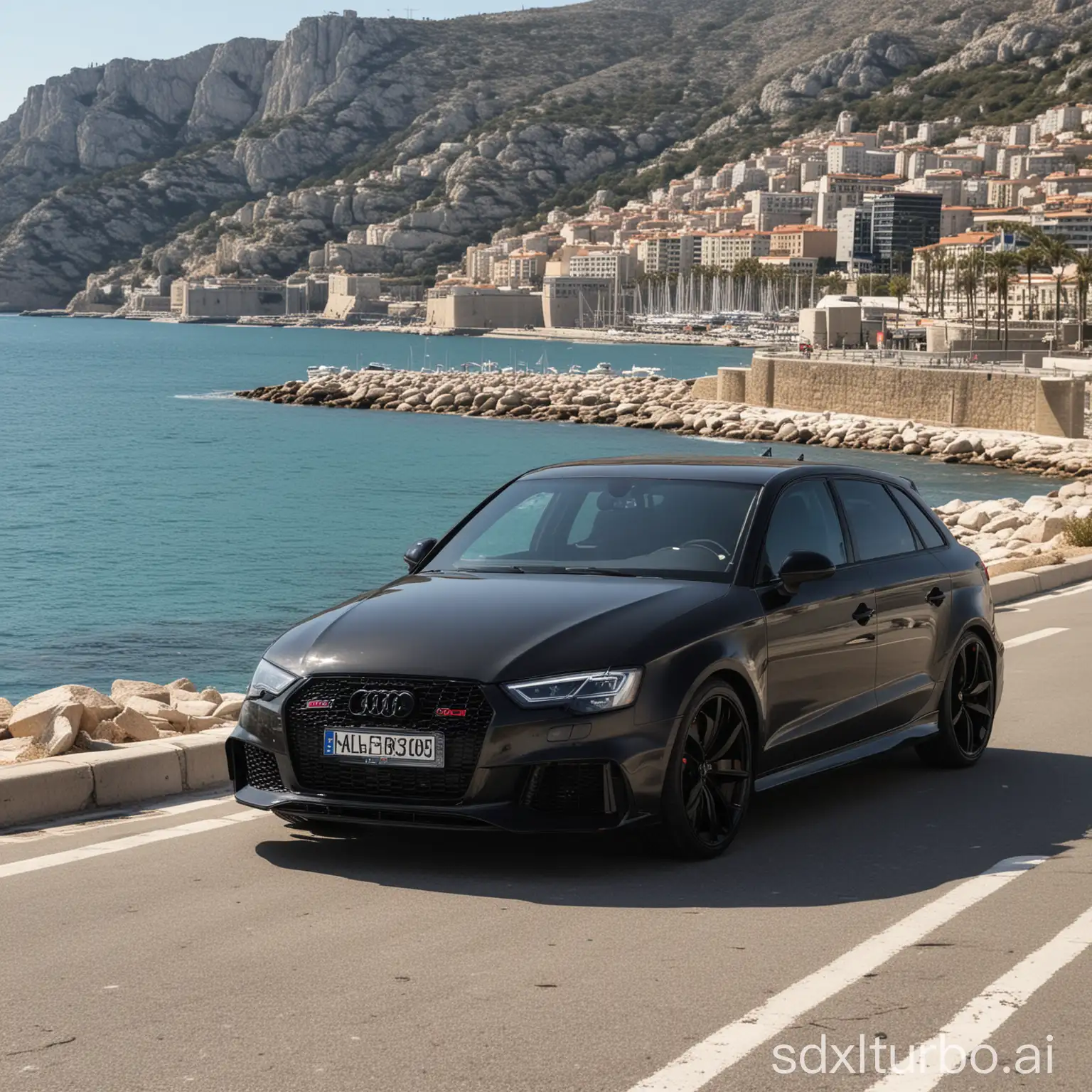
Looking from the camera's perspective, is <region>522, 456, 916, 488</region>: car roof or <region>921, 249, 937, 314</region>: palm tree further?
<region>921, 249, 937, 314</region>: palm tree

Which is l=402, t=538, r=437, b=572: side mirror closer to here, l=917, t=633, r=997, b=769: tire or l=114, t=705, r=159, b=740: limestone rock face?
l=114, t=705, r=159, b=740: limestone rock face

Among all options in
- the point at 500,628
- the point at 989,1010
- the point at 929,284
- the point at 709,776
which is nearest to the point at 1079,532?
the point at 709,776

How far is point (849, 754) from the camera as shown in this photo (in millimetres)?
7465

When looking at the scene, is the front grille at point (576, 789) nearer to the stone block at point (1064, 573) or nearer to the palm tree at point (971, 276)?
the stone block at point (1064, 573)

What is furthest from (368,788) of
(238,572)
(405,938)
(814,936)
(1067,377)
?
(1067,377)

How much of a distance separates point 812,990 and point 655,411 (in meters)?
76.2

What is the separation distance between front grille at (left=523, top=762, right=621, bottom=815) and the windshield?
3.68 ft

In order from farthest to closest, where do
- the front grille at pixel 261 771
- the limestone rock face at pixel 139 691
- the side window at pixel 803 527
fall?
the limestone rock face at pixel 139 691 < the side window at pixel 803 527 < the front grille at pixel 261 771

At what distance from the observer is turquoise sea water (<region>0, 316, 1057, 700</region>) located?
26.0 metres

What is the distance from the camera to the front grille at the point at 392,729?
19.6ft

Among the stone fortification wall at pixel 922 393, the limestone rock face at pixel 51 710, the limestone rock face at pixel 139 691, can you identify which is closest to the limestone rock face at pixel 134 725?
the limestone rock face at pixel 51 710

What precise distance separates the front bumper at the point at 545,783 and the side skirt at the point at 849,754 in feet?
2.69

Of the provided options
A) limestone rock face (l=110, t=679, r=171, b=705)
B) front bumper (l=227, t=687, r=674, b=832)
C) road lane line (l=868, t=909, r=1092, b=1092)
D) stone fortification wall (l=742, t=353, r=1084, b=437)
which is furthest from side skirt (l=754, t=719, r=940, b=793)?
stone fortification wall (l=742, t=353, r=1084, b=437)

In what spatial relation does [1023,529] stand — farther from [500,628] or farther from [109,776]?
[500,628]
